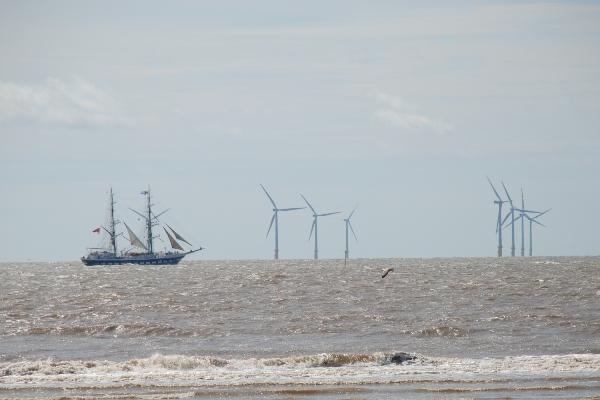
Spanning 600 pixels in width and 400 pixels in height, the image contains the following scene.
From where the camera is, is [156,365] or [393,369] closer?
[393,369]

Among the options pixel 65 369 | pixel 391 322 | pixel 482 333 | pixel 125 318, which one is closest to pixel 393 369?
pixel 65 369

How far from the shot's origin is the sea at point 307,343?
1206 inches

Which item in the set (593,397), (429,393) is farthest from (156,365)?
(593,397)

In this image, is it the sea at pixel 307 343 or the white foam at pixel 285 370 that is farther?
the white foam at pixel 285 370

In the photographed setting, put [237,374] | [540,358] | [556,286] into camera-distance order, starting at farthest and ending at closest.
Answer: [556,286] < [540,358] < [237,374]

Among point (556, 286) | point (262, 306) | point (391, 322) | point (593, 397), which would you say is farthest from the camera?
point (556, 286)

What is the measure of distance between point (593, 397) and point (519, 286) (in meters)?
56.5

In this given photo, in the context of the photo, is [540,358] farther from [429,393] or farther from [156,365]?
[156,365]

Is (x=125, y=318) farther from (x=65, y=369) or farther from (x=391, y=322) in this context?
(x=65, y=369)

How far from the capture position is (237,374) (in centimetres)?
3438

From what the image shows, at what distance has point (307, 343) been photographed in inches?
1795

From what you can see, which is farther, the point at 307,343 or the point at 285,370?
the point at 307,343

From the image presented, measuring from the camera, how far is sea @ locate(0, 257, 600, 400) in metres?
30.6

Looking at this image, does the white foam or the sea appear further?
the white foam
